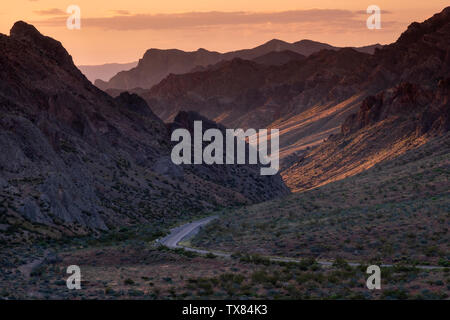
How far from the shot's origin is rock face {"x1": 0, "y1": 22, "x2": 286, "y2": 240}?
185 feet

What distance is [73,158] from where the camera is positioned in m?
72.0

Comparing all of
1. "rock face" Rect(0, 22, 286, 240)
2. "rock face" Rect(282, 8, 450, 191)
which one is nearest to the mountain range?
"rock face" Rect(0, 22, 286, 240)

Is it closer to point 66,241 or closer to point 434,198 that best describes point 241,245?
point 66,241

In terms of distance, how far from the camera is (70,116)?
84.3m

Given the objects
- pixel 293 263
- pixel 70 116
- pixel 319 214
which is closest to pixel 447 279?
pixel 293 263

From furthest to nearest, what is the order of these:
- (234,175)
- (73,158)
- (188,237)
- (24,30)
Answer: (234,175), (24,30), (73,158), (188,237)

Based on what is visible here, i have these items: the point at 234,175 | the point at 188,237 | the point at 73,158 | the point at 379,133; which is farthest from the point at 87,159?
the point at 379,133

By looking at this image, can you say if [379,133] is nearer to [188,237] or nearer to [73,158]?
[73,158]

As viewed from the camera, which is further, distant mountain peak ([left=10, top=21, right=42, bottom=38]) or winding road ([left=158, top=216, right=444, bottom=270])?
distant mountain peak ([left=10, top=21, right=42, bottom=38])

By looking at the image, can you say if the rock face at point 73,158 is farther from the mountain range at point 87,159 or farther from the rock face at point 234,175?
the rock face at point 234,175

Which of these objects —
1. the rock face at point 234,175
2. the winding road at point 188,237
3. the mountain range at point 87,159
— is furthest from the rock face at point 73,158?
the winding road at point 188,237

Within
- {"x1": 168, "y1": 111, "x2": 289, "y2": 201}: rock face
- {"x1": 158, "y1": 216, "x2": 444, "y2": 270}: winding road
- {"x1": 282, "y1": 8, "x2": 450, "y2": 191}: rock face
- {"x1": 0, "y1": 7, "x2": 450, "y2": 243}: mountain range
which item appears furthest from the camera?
{"x1": 282, "y1": 8, "x2": 450, "y2": 191}: rock face

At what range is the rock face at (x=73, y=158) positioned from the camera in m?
56.3

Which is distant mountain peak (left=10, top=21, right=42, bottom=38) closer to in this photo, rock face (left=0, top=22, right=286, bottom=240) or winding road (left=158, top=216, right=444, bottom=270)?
rock face (left=0, top=22, right=286, bottom=240)
